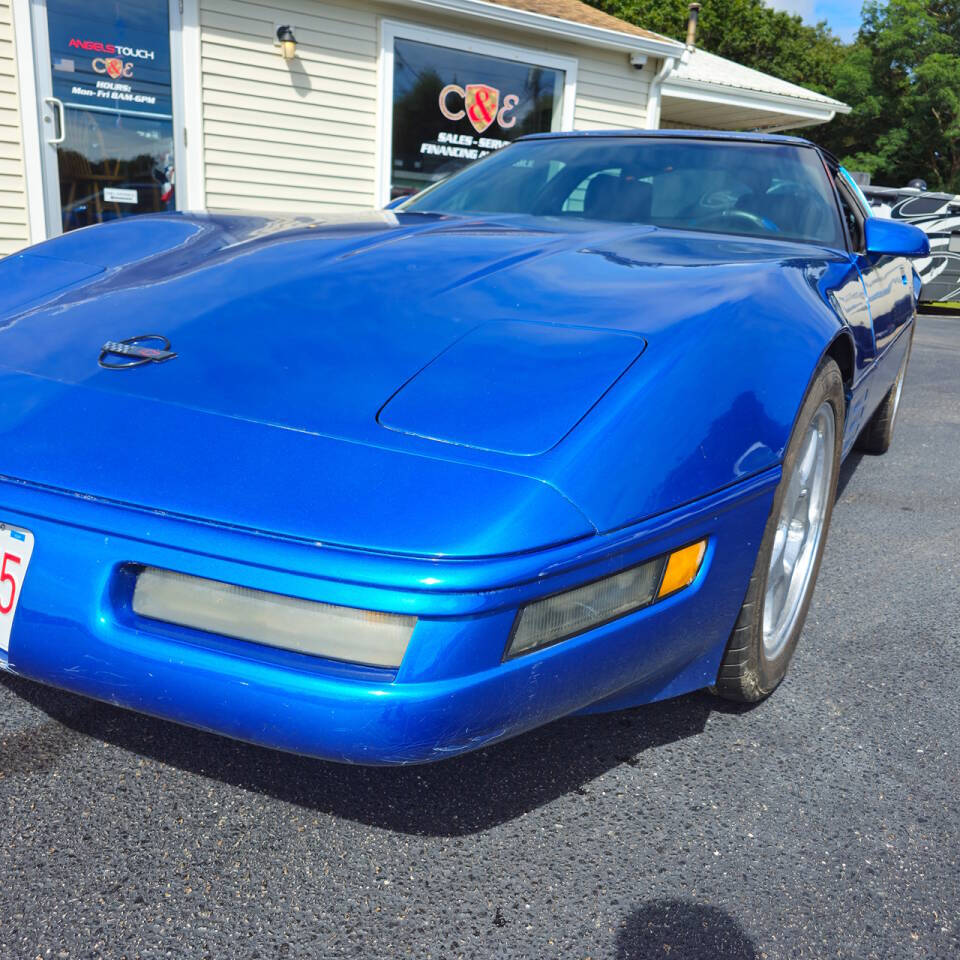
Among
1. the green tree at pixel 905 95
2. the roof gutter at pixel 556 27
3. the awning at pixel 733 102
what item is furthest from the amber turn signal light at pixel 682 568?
the green tree at pixel 905 95

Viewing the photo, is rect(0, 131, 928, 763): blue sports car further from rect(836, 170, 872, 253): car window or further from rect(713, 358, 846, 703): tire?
rect(836, 170, 872, 253): car window

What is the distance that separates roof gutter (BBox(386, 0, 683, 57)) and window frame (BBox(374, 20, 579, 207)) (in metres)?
0.21

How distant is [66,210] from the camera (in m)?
6.53

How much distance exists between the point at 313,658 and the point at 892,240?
7.15 feet

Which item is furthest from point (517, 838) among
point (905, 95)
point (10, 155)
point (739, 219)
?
point (905, 95)

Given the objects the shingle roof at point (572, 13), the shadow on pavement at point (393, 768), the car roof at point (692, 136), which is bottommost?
the shadow on pavement at point (393, 768)

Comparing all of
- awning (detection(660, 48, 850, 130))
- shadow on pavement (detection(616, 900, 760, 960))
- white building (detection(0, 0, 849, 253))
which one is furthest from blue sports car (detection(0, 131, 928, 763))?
awning (detection(660, 48, 850, 130))

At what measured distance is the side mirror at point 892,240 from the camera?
102 inches

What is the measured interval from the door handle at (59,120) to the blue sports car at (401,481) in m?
5.16

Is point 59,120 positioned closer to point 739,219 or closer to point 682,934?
point 739,219

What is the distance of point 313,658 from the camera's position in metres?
1.22

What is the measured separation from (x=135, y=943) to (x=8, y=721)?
0.71 metres

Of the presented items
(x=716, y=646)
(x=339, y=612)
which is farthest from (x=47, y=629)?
(x=716, y=646)

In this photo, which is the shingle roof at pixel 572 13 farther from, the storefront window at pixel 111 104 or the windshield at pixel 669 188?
the windshield at pixel 669 188
